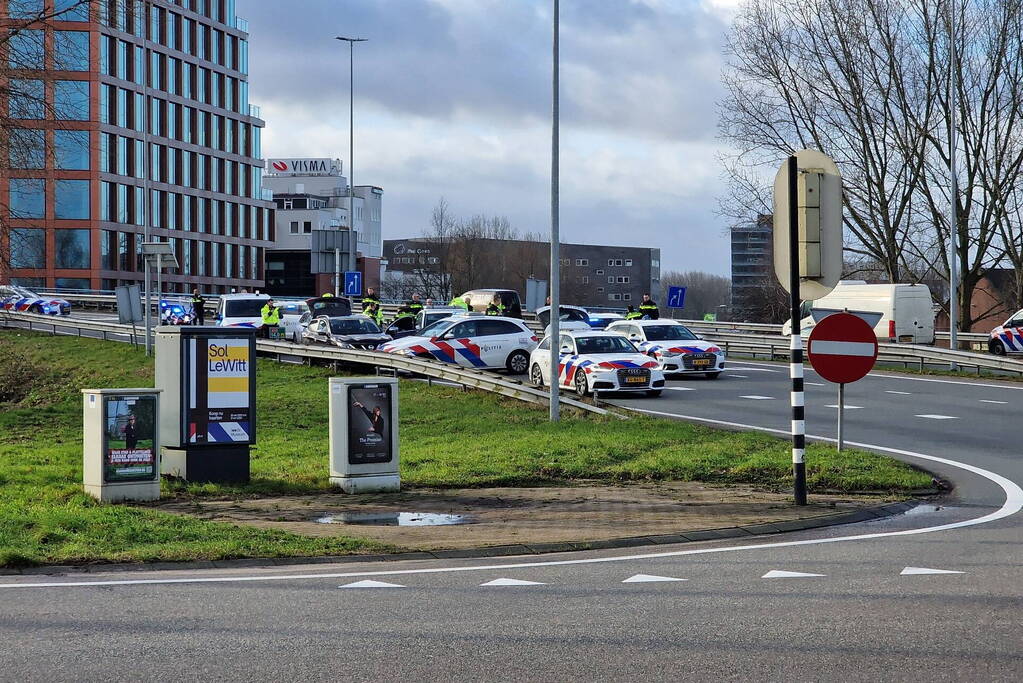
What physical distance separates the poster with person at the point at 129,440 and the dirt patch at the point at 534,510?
0.45 metres

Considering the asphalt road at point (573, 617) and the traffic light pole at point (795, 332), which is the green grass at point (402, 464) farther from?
the traffic light pole at point (795, 332)

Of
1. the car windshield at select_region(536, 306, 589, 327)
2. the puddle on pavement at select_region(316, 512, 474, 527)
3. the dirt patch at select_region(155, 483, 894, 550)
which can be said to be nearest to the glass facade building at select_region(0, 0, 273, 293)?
the car windshield at select_region(536, 306, 589, 327)

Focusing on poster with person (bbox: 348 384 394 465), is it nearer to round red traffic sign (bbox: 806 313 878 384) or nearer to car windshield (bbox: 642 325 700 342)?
round red traffic sign (bbox: 806 313 878 384)

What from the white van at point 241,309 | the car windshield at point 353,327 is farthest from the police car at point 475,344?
the white van at point 241,309

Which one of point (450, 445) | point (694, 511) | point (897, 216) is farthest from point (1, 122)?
point (897, 216)

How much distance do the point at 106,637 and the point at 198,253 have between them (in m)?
93.0

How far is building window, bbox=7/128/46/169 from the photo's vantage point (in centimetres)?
2323

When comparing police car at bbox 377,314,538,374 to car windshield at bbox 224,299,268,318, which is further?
car windshield at bbox 224,299,268,318

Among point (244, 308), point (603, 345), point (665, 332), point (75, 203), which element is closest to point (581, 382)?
point (603, 345)

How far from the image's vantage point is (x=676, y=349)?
33375 mm

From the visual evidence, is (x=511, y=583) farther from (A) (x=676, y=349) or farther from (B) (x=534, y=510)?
(A) (x=676, y=349)

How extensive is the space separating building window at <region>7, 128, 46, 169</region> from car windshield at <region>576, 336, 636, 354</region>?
1187cm

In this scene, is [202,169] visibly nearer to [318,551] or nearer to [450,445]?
[450,445]

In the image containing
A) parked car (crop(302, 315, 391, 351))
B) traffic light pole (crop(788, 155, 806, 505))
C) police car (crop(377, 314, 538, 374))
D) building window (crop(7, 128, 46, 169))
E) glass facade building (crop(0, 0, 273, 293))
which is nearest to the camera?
traffic light pole (crop(788, 155, 806, 505))
